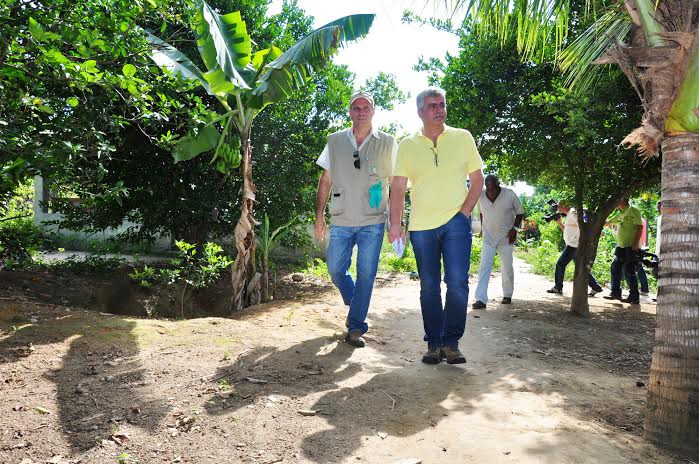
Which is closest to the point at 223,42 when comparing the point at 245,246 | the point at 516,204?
the point at 245,246

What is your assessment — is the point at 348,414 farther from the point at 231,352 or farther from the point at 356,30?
the point at 356,30

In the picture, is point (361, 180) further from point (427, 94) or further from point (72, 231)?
point (72, 231)

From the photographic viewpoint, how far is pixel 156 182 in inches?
339

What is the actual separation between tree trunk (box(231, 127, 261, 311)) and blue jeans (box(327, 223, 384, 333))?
6.75 feet

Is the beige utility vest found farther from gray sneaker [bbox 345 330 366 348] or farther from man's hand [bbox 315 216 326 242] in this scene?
gray sneaker [bbox 345 330 366 348]

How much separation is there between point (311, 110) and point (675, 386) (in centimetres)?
763

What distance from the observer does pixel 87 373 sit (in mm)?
3752

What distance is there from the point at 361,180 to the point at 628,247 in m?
6.74

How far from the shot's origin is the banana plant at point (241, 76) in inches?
228

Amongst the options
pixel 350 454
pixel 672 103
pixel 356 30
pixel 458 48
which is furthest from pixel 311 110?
pixel 350 454

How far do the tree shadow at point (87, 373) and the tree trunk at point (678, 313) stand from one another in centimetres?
293

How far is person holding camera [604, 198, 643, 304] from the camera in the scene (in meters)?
9.30

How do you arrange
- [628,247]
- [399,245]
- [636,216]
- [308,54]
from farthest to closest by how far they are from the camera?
[628,247]
[636,216]
[308,54]
[399,245]

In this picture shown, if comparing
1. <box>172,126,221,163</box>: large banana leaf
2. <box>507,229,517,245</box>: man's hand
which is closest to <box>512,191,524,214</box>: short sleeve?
<box>507,229,517,245</box>: man's hand
